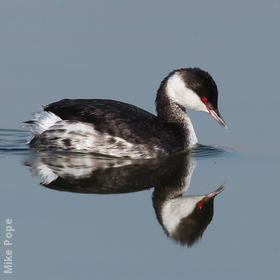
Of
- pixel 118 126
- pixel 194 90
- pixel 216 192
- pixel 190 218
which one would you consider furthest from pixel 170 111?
pixel 190 218

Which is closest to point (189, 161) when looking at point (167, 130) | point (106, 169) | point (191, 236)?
point (167, 130)

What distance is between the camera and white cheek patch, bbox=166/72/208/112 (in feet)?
39.9

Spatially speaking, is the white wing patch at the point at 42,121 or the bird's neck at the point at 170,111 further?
the bird's neck at the point at 170,111

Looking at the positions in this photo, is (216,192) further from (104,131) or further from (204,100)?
(204,100)

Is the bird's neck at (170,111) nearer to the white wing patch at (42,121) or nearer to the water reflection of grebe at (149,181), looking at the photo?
the water reflection of grebe at (149,181)

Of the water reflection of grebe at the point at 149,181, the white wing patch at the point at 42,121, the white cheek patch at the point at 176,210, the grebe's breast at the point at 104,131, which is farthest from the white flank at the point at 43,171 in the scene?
the white cheek patch at the point at 176,210

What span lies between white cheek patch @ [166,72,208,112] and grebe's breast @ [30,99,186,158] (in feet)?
2.58

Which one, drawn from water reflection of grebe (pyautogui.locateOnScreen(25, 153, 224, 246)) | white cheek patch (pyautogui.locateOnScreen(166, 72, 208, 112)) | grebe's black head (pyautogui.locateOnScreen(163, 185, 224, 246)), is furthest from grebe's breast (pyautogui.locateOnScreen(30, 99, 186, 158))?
grebe's black head (pyautogui.locateOnScreen(163, 185, 224, 246))

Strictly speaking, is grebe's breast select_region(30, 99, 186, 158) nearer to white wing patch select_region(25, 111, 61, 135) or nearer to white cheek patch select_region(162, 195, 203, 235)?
white wing patch select_region(25, 111, 61, 135)

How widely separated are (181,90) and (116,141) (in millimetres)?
1451

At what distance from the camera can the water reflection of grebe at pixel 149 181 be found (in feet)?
29.1

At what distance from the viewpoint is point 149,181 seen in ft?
33.5

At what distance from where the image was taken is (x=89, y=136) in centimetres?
1145

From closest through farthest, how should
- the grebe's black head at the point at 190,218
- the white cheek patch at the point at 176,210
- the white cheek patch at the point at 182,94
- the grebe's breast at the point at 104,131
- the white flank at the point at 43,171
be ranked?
1. the grebe's black head at the point at 190,218
2. the white cheek patch at the point at 176,210
3. the white flank at the point at 43,171
4. the grebe's breast at the point at 104,131
5. the white cheek patch at the point at 182,94
